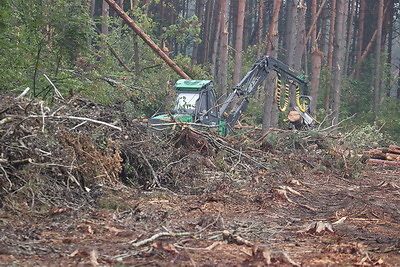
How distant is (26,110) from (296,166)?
25.3 feet

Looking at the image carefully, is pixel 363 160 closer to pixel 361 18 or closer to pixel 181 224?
pixel 181 224

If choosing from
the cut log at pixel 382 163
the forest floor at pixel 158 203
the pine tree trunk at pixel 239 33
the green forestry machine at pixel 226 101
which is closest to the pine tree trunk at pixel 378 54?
the pine tree trunk at pixel 239 33

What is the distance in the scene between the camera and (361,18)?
3656 cm

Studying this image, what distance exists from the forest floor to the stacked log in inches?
146

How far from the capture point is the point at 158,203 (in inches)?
334

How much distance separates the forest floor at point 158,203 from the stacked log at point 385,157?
12.2ft

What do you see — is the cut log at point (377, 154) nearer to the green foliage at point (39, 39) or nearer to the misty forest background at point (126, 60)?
the misty forest background at point (126, 60)

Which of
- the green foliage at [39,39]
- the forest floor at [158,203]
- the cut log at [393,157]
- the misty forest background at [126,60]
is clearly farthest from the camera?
the cut log at [393,157]

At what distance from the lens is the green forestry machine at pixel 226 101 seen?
15.7 meters

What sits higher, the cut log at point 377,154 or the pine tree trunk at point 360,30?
the pine tree trunk at point 360,30

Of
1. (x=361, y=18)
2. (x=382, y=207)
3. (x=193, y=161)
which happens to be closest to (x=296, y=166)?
(x=193, y=161)

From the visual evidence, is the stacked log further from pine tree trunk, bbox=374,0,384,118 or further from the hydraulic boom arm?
pine tree trunk, bbox=374,0,384,118

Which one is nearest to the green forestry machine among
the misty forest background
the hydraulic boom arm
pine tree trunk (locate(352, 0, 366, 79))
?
the hydraulic boom arm

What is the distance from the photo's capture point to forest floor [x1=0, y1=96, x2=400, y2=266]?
214 inches
